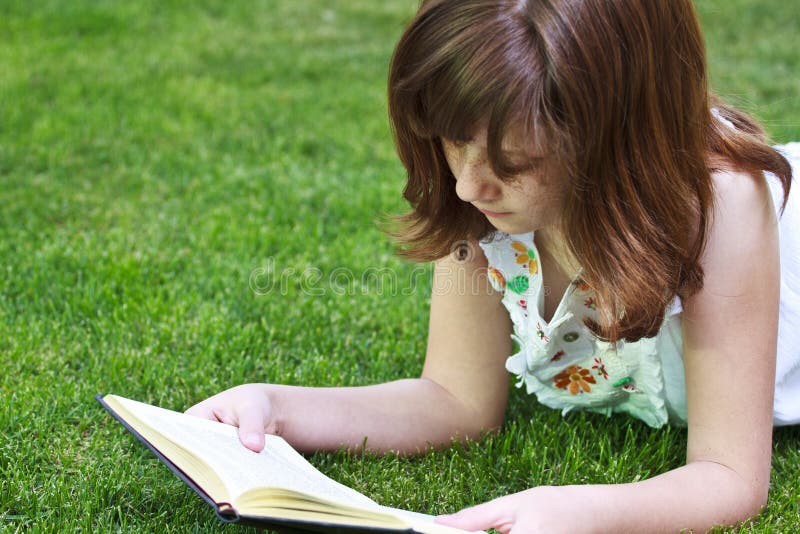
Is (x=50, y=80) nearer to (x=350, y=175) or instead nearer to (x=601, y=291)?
(x=350, y=175)

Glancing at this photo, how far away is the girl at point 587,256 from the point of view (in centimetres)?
129

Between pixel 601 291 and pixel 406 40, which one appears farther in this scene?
pixel 601 291

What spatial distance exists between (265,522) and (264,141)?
256cm

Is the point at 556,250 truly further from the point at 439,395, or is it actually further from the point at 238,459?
the point at 238,459

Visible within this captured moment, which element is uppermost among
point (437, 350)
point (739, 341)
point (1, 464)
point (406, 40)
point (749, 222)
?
point (406, 40)

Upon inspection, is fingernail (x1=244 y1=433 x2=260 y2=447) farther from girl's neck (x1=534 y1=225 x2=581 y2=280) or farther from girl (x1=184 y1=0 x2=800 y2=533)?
girl's neck (x1=534 y1=225 x2=581 y2=280)

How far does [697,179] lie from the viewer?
→ 1.45m

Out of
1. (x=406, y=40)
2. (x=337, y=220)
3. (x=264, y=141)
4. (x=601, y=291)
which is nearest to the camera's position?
(x=406, y=40)

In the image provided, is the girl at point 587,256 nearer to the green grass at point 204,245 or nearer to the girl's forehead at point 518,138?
the girl's forehead at point 518,138

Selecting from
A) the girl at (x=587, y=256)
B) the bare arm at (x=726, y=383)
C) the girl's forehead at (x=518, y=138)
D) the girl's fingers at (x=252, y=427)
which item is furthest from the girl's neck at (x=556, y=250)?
the girl's fingers at (x=252, y=427)

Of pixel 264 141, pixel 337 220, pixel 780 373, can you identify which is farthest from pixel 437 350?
pixel 264 141

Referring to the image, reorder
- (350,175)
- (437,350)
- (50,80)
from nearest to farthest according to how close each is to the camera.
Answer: (437,350), (350,175), (50,80)

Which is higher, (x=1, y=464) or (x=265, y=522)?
(x=265, y=522)

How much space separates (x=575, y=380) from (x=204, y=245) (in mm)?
1331
